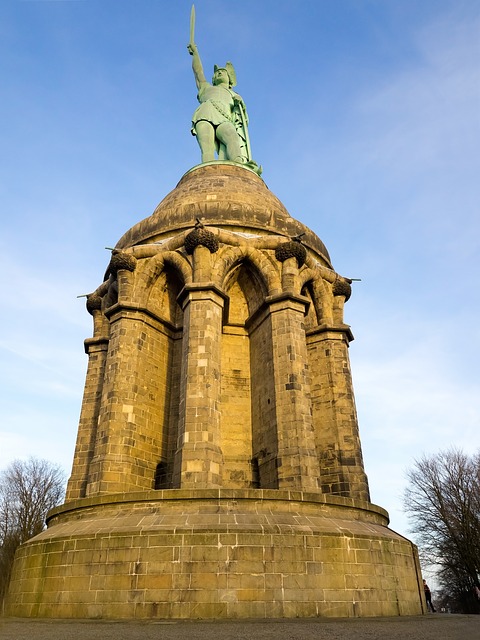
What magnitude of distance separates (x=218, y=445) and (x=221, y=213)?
8.64 metres

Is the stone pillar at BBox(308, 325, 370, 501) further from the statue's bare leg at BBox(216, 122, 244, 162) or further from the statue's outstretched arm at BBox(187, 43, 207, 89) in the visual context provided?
the statue's outstretched arm at BBox(187, 43, 207, 89)

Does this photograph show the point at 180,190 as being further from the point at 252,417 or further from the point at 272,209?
the point at 252,417

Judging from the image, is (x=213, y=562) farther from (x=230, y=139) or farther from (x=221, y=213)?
(x=230, y=139)

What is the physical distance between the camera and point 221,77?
31.0 metres

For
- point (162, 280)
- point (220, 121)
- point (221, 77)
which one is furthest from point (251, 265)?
point (221, 77)

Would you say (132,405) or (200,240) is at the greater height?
(200,240)

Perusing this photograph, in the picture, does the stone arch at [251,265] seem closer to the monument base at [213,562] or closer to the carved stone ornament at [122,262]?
the carved stone ornament at [122,262]

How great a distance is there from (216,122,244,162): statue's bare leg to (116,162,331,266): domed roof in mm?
4846

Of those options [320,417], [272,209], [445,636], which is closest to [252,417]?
[320,417]

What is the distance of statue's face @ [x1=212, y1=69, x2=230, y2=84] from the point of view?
30828mm

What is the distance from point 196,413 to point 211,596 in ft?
15.0

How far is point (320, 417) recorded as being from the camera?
15805mm

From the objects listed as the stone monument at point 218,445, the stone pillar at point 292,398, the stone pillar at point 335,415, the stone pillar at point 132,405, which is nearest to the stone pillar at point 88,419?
the stone monument at point 218,445

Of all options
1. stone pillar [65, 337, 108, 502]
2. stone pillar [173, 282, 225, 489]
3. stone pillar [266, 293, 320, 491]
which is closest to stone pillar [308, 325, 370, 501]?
stone pillar [266, 293, 320, 491]
